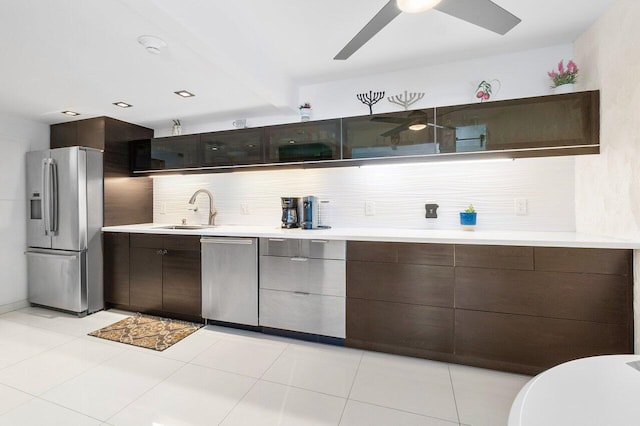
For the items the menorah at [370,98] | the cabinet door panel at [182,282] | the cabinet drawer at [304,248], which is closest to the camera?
the cabinet drawer at [304,248]

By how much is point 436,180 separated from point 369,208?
67 centimetres

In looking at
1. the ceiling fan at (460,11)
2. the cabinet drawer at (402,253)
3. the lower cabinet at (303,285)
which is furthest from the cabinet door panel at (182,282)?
the ceiling fan at (460,11)

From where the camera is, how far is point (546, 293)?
1.89m

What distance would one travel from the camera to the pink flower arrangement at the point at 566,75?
2.14m

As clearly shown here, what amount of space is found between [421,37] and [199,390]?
287cm

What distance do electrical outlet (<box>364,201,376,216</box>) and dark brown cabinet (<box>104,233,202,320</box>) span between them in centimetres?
167

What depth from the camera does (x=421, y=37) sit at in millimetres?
2166

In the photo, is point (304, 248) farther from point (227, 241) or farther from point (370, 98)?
point (370, 98)

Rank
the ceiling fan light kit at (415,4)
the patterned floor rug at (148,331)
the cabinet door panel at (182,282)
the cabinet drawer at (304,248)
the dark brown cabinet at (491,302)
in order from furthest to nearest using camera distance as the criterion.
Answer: the cabinet door panel at (182,282) → the patterned floor rug at (148,331) → the cabinet drawer at (304,248) → the dark brown cabinet at (491,302) → the ceiling fan light kit at (415,4)

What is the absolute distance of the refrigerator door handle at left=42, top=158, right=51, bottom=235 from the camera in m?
3.15

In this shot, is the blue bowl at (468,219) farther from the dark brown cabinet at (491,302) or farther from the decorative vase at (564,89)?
the decorative vase at (564,89)

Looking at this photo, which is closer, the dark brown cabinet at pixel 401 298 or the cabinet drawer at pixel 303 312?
the dark brown cabinet at pixel 401 298

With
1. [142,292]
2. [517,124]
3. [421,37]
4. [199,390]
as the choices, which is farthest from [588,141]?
[142,292]

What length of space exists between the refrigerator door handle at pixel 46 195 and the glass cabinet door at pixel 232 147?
1673mm
